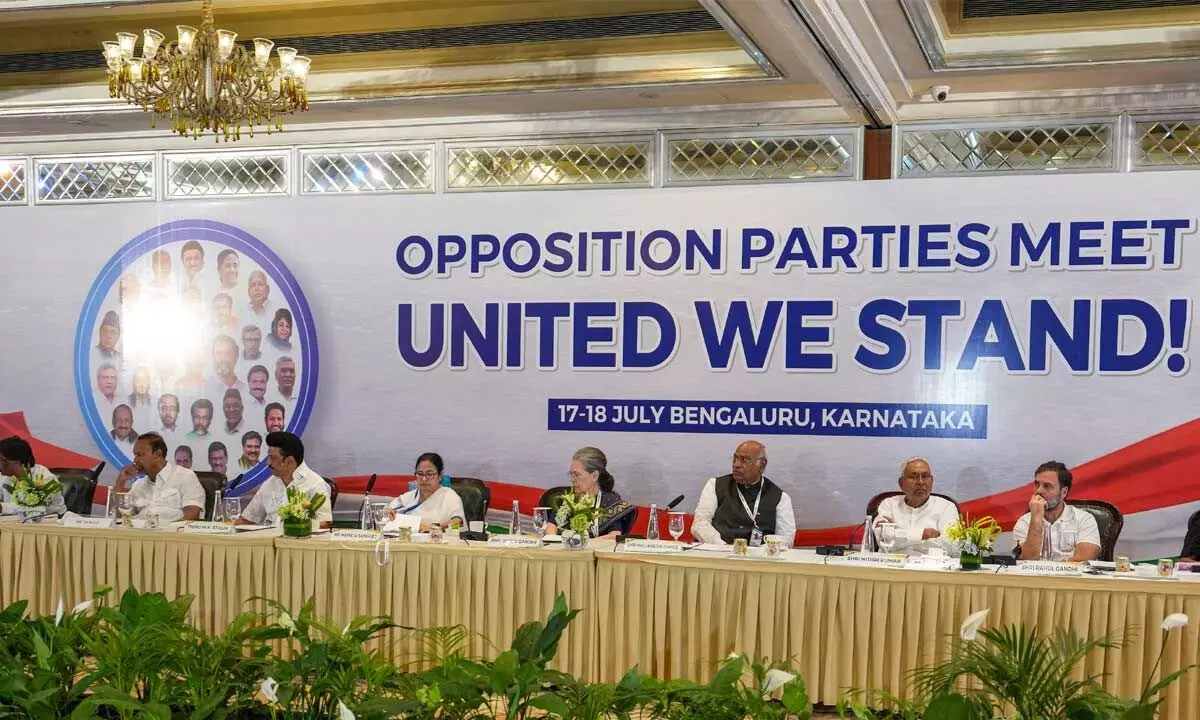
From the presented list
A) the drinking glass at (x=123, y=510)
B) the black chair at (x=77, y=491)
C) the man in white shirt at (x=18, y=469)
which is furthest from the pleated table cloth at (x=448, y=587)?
the black chair at (x=77, y=491)

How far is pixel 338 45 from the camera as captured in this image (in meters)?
6.33

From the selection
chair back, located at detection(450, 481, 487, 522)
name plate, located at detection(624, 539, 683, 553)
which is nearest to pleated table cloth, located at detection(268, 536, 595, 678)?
name plate, located at detection(624, 539, 683, 553)

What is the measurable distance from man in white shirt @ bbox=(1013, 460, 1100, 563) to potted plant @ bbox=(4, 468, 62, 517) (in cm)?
437

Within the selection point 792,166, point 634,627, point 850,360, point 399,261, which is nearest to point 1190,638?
point 634,627

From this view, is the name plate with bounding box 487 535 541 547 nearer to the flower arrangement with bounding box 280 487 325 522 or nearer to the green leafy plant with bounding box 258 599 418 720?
the flower arrangement with bounding box 280 487 325 522

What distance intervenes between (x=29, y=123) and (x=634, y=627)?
5.10 metres

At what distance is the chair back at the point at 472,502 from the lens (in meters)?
5.87

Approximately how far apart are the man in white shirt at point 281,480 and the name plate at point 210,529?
1.85ft

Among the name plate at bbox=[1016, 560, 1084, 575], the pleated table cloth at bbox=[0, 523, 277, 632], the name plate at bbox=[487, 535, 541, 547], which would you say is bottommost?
the pleated table cloth at bbox=[0, 523, 277, 632]

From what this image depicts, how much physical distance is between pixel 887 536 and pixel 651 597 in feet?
3.18

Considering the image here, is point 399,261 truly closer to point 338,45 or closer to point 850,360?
point 338,45

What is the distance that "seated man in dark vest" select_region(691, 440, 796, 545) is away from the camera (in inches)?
214

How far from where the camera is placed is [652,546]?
462cm

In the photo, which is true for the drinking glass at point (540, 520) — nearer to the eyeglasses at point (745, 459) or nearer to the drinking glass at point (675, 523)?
the drinking glass at point (675, 523)
